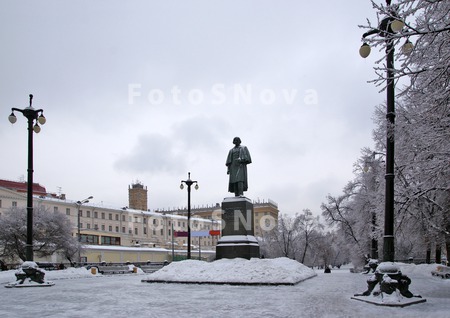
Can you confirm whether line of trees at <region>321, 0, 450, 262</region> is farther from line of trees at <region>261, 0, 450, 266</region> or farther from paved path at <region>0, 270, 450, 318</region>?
paved path at <region>0, 270, 450, 318</region>

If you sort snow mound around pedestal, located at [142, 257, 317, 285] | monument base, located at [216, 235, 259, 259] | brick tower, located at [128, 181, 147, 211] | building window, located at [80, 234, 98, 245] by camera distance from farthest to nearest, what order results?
brick tower, located at [128, 181, 147, 211]
building window, located at [80, 234, 98, 245]
monument base, located at [216, 235, 259, 259]
snow mound around pedestal, located at [142, 257, 317, 285]

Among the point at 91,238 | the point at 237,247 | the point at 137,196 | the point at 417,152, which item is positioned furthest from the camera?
the point at 137,196

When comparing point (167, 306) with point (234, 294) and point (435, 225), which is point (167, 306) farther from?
point (435, 225)

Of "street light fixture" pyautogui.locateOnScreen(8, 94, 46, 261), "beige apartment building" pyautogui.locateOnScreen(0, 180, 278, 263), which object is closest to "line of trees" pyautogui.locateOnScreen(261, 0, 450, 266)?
"street light fixture" pyautogui.locateOnScreen(8, 94, 46, 261)

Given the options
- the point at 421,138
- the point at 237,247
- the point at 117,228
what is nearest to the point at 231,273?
the point at 237,247

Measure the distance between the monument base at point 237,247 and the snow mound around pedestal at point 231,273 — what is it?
0.92m

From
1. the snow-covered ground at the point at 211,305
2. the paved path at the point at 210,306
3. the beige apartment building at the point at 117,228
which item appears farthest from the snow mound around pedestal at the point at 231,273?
the beige apartment building at the point at 117,228

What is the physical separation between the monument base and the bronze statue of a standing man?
2.54 meters

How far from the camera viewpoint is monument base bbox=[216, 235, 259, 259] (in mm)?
20359

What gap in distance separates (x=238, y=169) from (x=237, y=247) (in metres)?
4.16

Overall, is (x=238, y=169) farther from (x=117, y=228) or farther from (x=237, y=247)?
(x=117, y=228)

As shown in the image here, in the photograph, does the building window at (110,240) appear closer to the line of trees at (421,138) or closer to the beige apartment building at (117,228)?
the beige apartment building at (117,228)

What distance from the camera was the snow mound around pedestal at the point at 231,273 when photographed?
1672cm

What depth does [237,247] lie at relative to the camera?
20.5 meters
